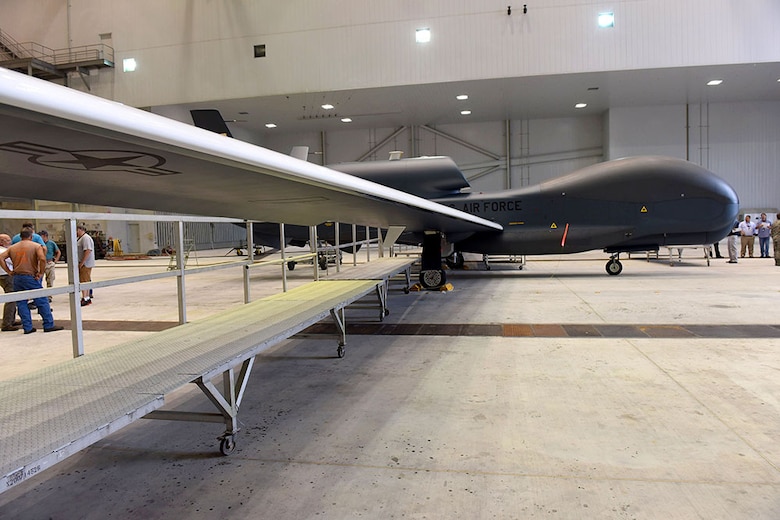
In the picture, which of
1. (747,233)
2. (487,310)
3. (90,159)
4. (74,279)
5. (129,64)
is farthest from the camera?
(129,64)

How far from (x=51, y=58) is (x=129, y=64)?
5038 mm

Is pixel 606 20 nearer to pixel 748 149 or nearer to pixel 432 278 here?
pixel 748 149

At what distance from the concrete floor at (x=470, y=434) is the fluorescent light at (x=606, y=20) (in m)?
14.3

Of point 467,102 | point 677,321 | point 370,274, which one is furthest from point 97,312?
point 467,102

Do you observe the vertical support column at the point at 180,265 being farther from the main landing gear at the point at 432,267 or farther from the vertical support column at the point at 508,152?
the vertical support column at the point at 508,152

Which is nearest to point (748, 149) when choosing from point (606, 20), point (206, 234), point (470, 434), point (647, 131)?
point (647, 131)

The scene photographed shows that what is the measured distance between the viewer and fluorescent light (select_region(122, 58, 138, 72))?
21.3m

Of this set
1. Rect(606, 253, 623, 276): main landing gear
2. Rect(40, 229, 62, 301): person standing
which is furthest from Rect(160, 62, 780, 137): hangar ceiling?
Rect(40, 229, 62, 301): person standing

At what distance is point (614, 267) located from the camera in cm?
1240

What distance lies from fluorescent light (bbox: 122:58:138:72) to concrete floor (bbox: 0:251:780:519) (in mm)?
18908

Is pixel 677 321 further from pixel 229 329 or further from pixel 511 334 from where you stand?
pixel 229 329

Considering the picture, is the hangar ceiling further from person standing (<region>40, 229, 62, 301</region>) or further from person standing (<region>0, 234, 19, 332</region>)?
person standing (<region>0, 234, 19, 332</region>)

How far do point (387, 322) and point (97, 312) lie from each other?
5829mm

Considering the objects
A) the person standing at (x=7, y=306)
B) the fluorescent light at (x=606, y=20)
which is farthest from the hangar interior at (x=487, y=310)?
the person standing at (x=7, y=306)
